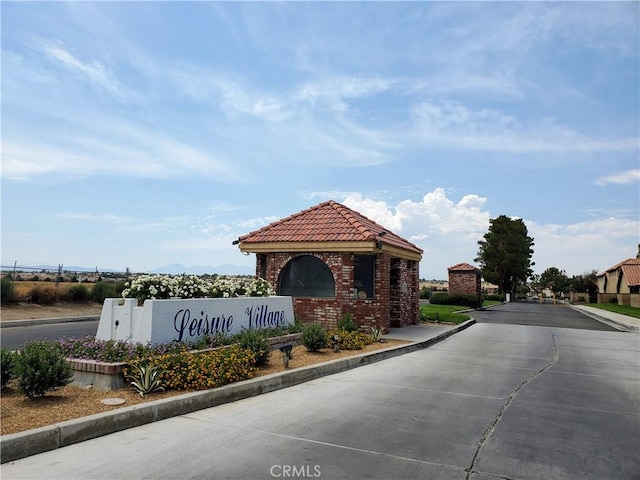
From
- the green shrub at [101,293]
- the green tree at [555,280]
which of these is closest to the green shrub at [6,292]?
the green shrub at [101,293]

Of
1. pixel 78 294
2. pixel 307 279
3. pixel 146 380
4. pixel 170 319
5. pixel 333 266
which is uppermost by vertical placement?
pixel 333 266

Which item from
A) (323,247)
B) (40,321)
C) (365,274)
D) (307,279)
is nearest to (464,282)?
(365,274)

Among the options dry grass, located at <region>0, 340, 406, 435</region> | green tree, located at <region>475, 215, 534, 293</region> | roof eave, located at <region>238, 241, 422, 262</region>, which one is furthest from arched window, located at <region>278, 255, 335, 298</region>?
green tree, located at <region>475, 215, 534, 293</region>

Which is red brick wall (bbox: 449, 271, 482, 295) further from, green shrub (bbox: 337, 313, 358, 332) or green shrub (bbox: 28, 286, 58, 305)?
green shrub (bbox: 28, 286, 58, 305)

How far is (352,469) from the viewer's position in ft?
15.6

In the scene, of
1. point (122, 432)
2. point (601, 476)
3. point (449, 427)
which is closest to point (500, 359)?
point (449, 427)

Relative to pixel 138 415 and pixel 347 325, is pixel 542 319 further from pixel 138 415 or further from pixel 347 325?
pixel 138 415

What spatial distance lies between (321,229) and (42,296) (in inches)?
691

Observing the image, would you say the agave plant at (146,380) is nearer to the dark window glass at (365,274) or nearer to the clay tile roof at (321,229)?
the clay tile roof at (321,229)

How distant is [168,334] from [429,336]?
8.97 meters

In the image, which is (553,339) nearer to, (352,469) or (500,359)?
(500,359)

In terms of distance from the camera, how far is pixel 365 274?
54.8 feet

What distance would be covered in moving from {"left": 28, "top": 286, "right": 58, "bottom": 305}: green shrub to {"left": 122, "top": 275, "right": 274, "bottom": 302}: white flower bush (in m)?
17.0

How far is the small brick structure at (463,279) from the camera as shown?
125 feet
